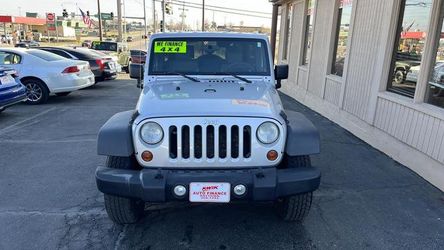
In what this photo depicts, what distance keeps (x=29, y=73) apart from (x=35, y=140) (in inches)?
164

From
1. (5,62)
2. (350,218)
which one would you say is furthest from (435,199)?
(5,62)

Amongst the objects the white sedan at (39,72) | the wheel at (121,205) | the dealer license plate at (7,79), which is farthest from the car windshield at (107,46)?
the wheel at (121,205)

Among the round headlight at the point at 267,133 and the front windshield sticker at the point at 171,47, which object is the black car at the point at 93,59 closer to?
the front windshield sticker at the point at 171,47

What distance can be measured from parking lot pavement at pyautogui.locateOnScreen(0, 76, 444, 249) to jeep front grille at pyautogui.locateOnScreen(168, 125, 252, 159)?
0.88 meters

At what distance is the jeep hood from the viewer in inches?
117

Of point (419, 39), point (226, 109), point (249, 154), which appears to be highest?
point (419, 39)

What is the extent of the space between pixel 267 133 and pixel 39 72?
28.7 ft

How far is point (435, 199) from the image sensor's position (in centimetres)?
431

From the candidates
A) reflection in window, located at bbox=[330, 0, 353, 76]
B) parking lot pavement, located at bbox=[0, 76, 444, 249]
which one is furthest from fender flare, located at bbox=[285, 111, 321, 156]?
reflection in window, located at bbox=[330, 0, 353, 76]

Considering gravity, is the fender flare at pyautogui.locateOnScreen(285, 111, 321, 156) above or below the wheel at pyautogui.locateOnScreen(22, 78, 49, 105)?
above

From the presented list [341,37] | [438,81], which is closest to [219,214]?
[438,81]

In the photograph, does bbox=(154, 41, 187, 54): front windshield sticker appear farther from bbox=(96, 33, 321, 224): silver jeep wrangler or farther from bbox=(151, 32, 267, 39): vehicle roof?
bbox=(96, 33, 321, 224): silver jeep wrangler

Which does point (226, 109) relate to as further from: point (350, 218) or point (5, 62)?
point (5, 62)

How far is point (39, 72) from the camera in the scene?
32.0 feet
